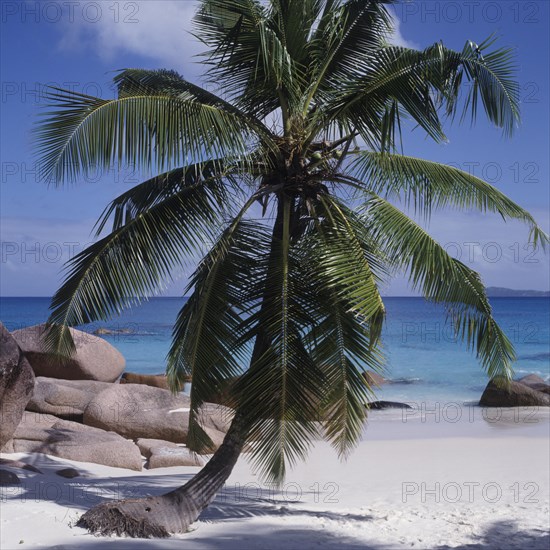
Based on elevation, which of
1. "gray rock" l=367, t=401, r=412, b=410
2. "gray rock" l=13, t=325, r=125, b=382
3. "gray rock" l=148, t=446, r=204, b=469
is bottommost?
"gray rock" l=367, t=401, r=412, b=410

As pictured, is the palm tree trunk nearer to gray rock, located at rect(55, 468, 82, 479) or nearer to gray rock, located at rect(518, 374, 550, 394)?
gray rock, located at rect(55, 468, 82, 479)

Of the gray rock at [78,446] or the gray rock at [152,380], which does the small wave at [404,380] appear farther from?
the gray rock at [78,446]

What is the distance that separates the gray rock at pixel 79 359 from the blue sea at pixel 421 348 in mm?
5946

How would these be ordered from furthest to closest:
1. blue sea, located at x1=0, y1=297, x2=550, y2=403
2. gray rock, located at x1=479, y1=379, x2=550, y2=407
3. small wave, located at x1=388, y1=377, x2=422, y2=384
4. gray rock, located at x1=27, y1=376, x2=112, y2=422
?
small wave, located at x1=388, y1=377, x2=422, y2=384, blue sea, located at x1=0, y1=297, x2=550, y2=403, gray rock, located at x1=479, y1=379, x2=550, y2=407, gray rock, located at x1=27, y1=376, x2=112, y2=422

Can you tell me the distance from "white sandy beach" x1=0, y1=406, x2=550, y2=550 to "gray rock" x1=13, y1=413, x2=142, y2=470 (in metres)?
0.23

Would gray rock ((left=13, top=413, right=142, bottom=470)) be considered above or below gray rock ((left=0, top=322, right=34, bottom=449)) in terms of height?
below

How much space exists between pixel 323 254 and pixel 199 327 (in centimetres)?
158

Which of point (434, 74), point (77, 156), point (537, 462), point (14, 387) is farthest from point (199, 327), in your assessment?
point (537, 462)

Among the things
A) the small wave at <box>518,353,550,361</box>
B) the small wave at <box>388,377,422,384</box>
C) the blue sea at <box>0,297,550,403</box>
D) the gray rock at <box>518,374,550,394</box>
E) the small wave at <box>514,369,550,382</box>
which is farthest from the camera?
the small wave at <box>518,353,550,361</box>

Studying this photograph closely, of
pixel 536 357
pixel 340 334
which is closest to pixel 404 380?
pixel 536 357

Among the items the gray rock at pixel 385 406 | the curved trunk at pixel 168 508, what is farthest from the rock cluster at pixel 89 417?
the gray rock at pixel 385 406

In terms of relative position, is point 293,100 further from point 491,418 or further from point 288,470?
point 491,418

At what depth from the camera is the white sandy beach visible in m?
8.09
